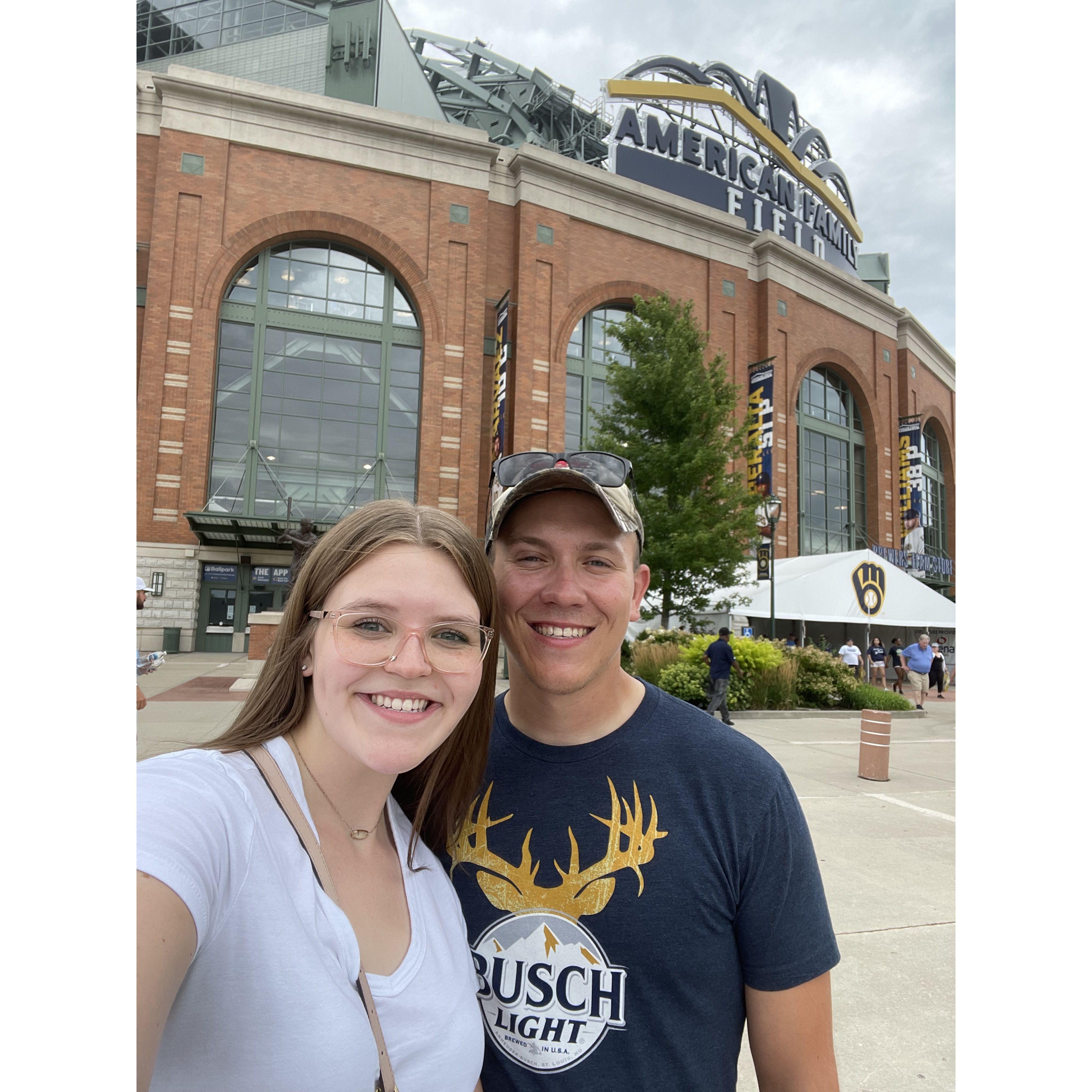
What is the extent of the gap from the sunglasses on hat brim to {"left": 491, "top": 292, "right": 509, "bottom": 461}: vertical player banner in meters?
24.3

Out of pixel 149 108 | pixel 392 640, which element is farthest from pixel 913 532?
pixel 392 640

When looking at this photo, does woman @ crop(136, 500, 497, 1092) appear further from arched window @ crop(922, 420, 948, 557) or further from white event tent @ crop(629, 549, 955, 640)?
arched window @ crop(922, 420, 948, 557)

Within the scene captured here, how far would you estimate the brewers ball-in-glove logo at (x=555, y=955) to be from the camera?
1.54 m

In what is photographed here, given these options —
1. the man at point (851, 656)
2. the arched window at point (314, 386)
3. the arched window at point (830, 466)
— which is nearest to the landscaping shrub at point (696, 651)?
the man at point (851, 656)

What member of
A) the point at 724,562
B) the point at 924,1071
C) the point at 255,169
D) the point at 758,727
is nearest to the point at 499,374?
the point at 255,169

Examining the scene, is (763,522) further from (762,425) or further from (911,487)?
(911,487)

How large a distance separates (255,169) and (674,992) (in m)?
29.5

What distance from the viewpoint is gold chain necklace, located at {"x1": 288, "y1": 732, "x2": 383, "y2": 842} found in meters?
1.47

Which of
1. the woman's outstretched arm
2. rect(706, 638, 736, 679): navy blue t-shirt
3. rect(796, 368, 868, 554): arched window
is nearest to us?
the woman's outstretched arm

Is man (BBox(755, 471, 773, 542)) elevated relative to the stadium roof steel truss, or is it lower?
lower

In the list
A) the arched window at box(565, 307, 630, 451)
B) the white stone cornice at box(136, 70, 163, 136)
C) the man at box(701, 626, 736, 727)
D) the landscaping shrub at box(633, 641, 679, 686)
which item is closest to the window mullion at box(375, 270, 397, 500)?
the arched window at box(565, 307, 630, 451)

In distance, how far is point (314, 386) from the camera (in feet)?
87.6

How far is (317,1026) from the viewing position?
44.3 inches
